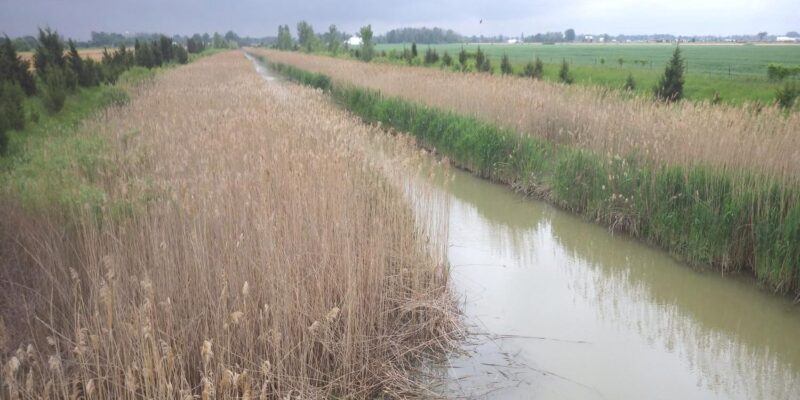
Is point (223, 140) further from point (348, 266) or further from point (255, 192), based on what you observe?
point (348, 266)

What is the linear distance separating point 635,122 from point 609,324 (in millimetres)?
4622

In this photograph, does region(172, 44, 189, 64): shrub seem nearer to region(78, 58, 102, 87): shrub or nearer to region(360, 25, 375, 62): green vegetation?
region(360, 25, 375, 62): green vegetation

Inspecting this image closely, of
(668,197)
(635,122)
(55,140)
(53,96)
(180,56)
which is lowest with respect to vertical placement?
(668,197)

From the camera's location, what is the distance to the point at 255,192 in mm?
4973

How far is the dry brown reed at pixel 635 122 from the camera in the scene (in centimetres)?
645

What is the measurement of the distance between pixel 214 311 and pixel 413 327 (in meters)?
1.63

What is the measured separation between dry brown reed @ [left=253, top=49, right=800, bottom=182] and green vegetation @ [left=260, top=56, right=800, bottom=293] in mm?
322

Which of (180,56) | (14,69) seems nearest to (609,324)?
(14,69)

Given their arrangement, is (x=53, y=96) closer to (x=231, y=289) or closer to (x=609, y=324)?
(x=231, y=289)

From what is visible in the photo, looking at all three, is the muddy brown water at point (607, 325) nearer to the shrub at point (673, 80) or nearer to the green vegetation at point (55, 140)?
the green vegetation at point (55, 140)

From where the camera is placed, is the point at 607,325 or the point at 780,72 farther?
the point at 780,72

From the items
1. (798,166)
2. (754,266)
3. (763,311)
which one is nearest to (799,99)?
(798,166)

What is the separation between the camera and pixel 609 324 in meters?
5.01

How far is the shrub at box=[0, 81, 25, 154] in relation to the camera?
932cm
